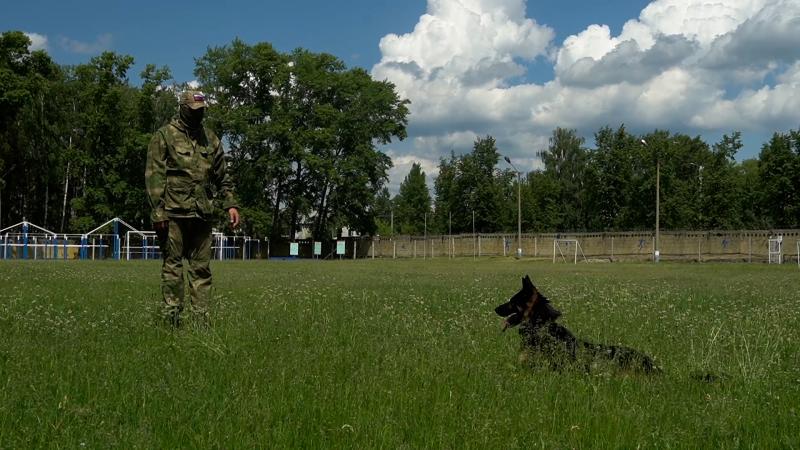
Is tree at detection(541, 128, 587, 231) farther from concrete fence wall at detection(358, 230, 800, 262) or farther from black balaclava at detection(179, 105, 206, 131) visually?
black balaclava at detection(179, 105, 206, 131)

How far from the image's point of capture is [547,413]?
4.32m

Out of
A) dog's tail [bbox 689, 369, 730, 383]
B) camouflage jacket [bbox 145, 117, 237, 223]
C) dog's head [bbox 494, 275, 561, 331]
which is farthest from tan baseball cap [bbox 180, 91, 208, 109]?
dog's tail [bbox 689, 369, 730, 383]

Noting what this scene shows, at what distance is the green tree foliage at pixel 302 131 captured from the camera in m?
66.3

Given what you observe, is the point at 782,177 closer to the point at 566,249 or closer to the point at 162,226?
the point at 566,249

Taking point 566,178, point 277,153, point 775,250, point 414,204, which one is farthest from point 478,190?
point 414,204

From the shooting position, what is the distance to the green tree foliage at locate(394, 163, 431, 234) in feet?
431

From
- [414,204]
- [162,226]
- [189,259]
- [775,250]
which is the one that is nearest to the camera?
[162,226]

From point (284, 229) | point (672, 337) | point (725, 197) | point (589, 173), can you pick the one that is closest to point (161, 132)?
point (672, 337)

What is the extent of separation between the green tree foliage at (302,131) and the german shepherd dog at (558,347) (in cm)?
6006

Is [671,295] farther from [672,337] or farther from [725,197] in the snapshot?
[725,197]

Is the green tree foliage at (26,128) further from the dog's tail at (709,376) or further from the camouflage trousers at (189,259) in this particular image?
the dog's tail at (709,376)

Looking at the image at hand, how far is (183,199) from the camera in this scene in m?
7.78

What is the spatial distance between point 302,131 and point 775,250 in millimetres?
40817

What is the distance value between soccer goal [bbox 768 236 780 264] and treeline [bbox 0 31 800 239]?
48.1 feet
